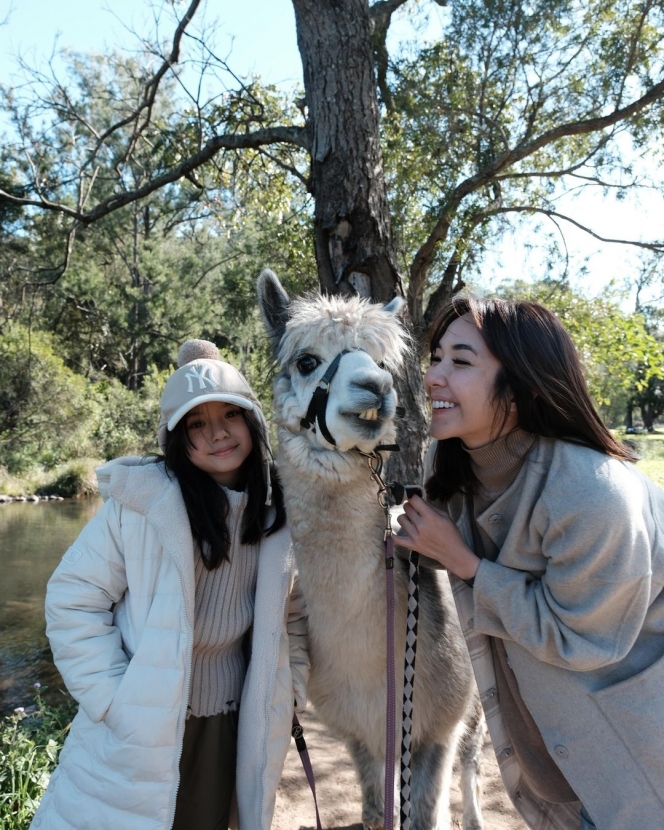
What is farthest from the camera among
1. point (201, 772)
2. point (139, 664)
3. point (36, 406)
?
point (36, 406)

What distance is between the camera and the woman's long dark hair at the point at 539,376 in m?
1.47

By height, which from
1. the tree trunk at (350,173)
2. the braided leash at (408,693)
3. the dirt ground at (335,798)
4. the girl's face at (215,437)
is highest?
the tree trunk at (350,173)

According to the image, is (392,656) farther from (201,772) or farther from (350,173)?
(350,173)

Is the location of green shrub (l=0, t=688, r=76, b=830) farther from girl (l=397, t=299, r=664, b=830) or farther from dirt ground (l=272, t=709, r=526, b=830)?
girl (l=397, t=299, r=664, b=830)

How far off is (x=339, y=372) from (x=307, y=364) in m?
0.17

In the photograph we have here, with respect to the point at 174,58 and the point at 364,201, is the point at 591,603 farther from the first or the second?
the point at 174,58

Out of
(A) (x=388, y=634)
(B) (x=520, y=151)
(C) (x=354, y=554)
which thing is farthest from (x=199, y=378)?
(B) (x=520, y=151)

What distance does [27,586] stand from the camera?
7480 millimetres

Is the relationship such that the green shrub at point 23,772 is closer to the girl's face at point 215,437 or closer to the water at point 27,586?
the girl's face at point 215,437

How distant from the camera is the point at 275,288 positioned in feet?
6.95

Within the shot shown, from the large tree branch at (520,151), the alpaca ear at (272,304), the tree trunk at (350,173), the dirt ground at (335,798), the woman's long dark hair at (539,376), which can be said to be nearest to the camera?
the woman's long dark hair at (539,376)

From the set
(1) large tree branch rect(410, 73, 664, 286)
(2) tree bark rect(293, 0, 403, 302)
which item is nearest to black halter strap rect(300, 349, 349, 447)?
(2) tree bark rect(293, 0, 403, 302)

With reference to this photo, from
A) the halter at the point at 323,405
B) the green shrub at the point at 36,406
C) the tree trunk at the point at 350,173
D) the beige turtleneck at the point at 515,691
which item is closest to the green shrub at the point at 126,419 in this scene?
the green shrub at the point at 36,406

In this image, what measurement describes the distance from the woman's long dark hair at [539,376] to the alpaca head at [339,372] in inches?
11.8
